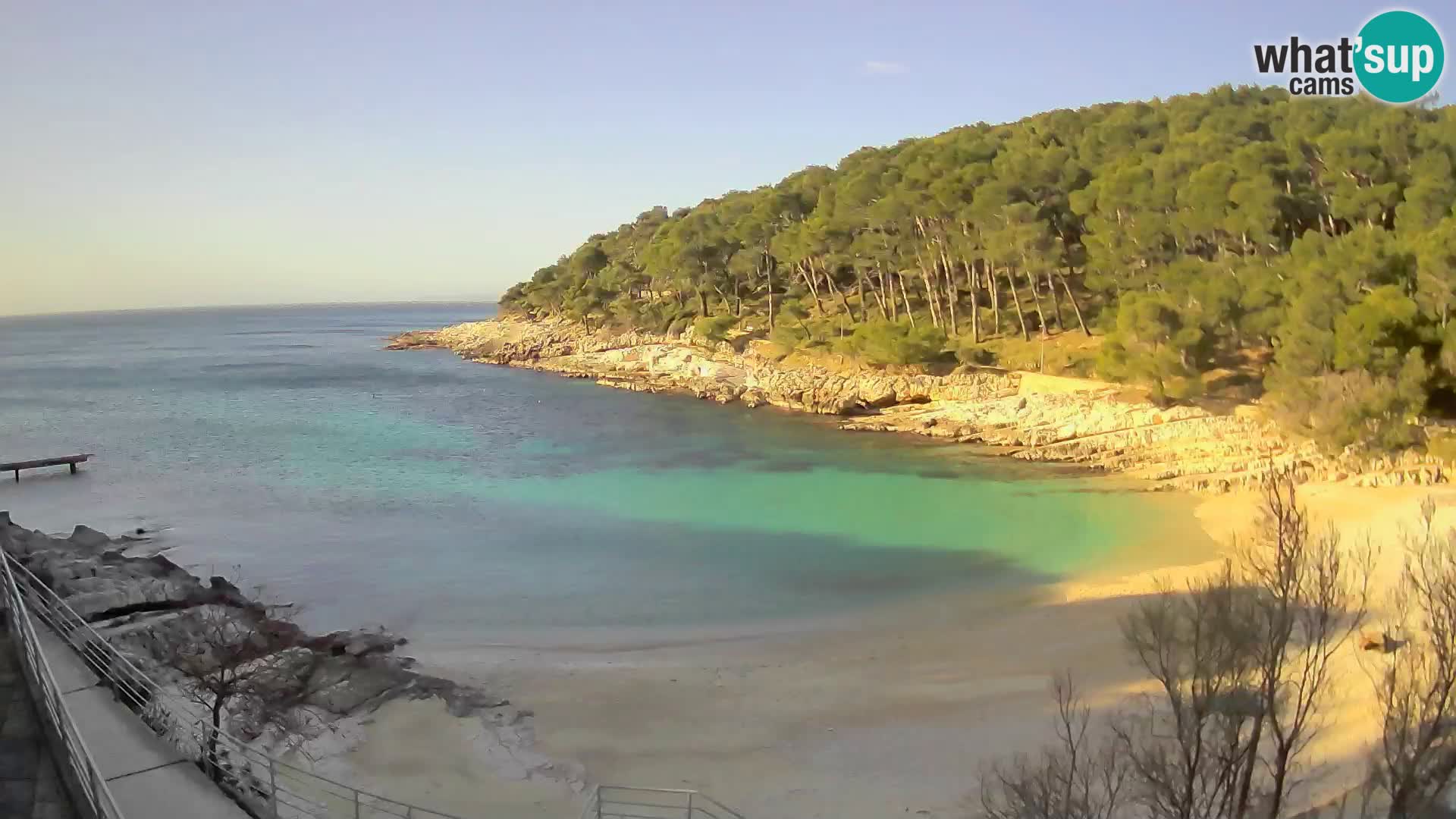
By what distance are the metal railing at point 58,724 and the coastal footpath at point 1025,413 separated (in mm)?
21411

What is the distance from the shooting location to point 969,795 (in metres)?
8.52

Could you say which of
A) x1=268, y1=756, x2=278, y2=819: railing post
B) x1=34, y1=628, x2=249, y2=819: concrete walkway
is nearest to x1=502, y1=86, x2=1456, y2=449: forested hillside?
x1=268, y1=756, x2=278, y2=819: railing post

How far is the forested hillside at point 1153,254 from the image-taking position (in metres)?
21.4

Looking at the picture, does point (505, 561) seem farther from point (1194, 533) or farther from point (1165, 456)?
point (1165, 456)

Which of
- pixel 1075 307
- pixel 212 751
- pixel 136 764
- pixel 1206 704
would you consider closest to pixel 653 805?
pixel 212 751

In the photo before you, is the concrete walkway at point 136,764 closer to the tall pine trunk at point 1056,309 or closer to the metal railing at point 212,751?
the metal railing at point 212,751

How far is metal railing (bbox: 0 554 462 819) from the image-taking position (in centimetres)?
629

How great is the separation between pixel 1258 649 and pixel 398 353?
75474 mm

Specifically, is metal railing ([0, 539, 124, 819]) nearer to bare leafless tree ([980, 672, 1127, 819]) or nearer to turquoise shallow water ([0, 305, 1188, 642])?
bare leafless tree ([980, 672, 1127, 819])

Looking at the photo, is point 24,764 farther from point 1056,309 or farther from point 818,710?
point 1056,309

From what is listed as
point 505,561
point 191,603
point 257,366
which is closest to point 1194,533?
point 505,561

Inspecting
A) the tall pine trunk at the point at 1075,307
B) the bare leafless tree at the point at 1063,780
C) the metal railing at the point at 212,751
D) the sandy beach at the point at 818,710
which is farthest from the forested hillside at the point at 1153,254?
the metal railing at the point at 212,751

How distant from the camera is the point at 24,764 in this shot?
18.1 ft

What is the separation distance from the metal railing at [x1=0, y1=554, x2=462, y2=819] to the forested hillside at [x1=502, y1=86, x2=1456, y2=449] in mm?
21082
